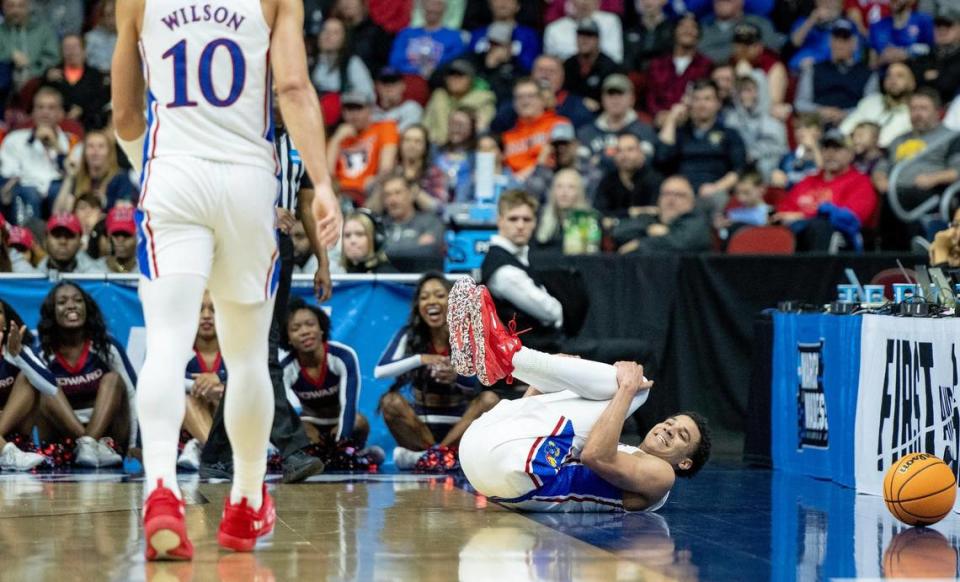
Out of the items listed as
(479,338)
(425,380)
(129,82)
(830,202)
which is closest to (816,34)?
(830,202)

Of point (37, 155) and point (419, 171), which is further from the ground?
point (37, 155)

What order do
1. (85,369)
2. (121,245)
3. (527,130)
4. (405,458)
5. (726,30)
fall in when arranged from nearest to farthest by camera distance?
(405,458)
(85,369)
(121,245)
(527,130)
(726,30)

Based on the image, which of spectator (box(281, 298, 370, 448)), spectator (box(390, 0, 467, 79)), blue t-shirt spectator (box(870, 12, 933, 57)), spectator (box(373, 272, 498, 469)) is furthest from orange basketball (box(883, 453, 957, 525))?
spectator (box(390, 0, 467, 79))

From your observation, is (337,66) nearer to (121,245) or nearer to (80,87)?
(80,87)

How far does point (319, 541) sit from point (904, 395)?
3069 millimetres

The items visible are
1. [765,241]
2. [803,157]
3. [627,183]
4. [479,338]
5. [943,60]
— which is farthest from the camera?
[943,60]

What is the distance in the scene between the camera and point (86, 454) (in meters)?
8.75

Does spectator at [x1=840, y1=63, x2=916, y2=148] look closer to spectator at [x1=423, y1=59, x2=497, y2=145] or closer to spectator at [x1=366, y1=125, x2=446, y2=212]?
spectator at [x1=423, y1=59, x2=497, y2=145]

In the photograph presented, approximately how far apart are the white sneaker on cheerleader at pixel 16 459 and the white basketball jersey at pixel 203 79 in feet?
14.1

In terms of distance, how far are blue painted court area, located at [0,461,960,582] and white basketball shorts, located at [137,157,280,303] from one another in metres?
0.90

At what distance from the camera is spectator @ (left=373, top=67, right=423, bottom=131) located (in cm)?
1408

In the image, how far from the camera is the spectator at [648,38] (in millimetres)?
14641

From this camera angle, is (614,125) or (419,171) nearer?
(419,171)

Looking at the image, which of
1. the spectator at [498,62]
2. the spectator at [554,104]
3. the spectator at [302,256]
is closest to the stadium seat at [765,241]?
the spectator at [554,104]
